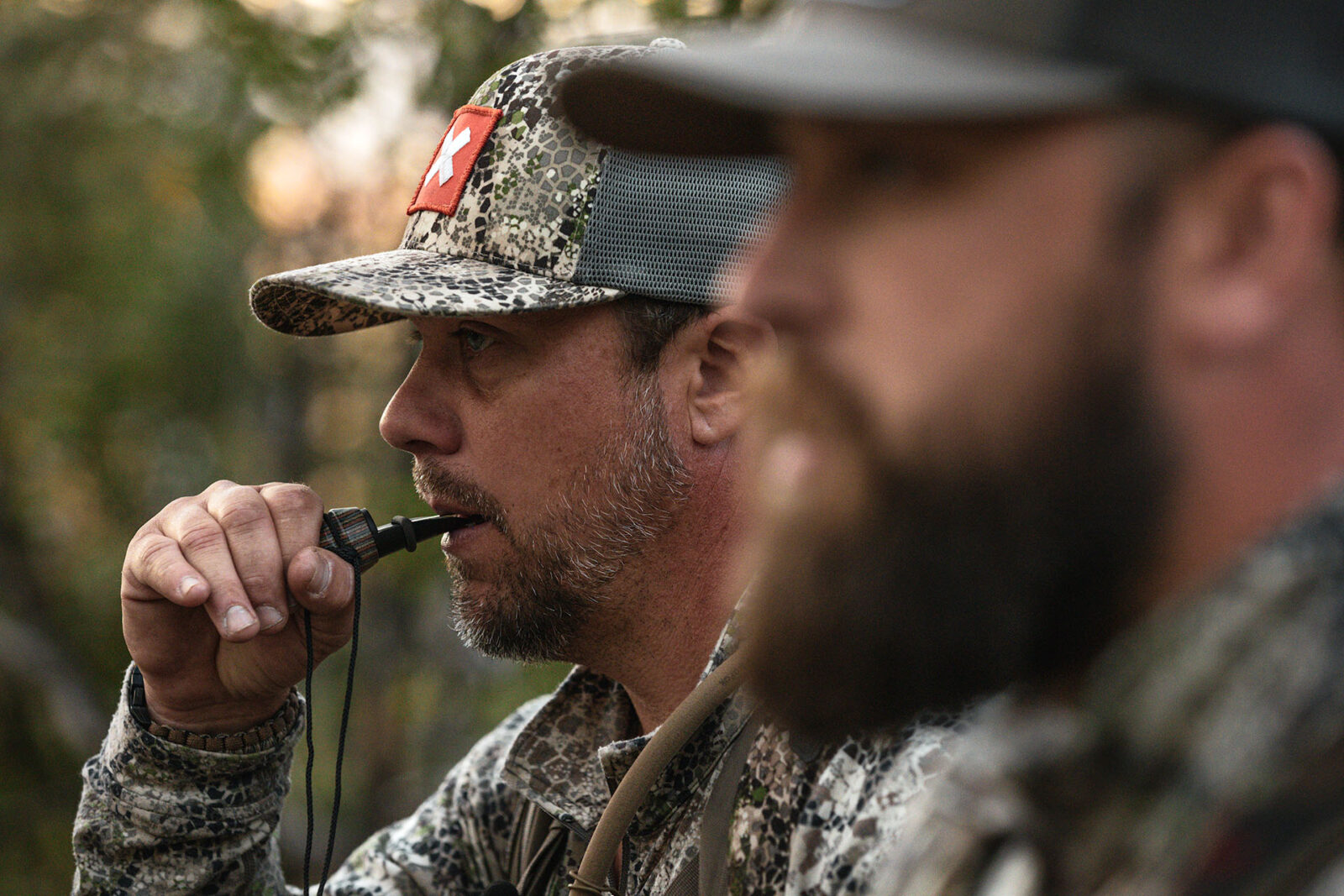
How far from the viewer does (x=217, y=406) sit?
1045 centimetres

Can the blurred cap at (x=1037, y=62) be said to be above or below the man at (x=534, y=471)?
above

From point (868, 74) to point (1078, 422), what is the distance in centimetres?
31

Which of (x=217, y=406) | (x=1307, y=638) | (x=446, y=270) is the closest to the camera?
(x=1307, y=638)

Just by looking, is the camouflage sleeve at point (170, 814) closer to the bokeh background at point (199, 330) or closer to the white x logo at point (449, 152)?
the white x logo at point (449, 152)

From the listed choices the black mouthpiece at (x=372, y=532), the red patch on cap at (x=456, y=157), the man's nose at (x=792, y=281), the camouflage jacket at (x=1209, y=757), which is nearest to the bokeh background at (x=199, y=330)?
the red patch on cap at (x=456, y=157)

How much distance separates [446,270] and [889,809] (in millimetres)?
1214

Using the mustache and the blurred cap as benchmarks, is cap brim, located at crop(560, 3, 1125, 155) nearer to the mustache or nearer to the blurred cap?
the blurred cap

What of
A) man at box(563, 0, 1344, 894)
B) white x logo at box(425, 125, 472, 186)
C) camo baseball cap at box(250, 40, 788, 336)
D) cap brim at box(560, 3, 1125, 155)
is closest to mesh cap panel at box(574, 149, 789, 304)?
camo baseball cap at box(250, 40, 788, 336)

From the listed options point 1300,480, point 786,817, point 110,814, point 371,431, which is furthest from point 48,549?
point 1300,480

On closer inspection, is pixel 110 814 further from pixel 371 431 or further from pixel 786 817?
pixel 371 431

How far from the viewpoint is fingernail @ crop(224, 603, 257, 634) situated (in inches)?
87.0

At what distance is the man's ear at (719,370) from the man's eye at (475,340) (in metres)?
0.35

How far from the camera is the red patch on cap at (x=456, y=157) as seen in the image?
2398 mm

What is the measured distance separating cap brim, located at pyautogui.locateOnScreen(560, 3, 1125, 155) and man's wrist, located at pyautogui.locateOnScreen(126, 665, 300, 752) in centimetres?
168
